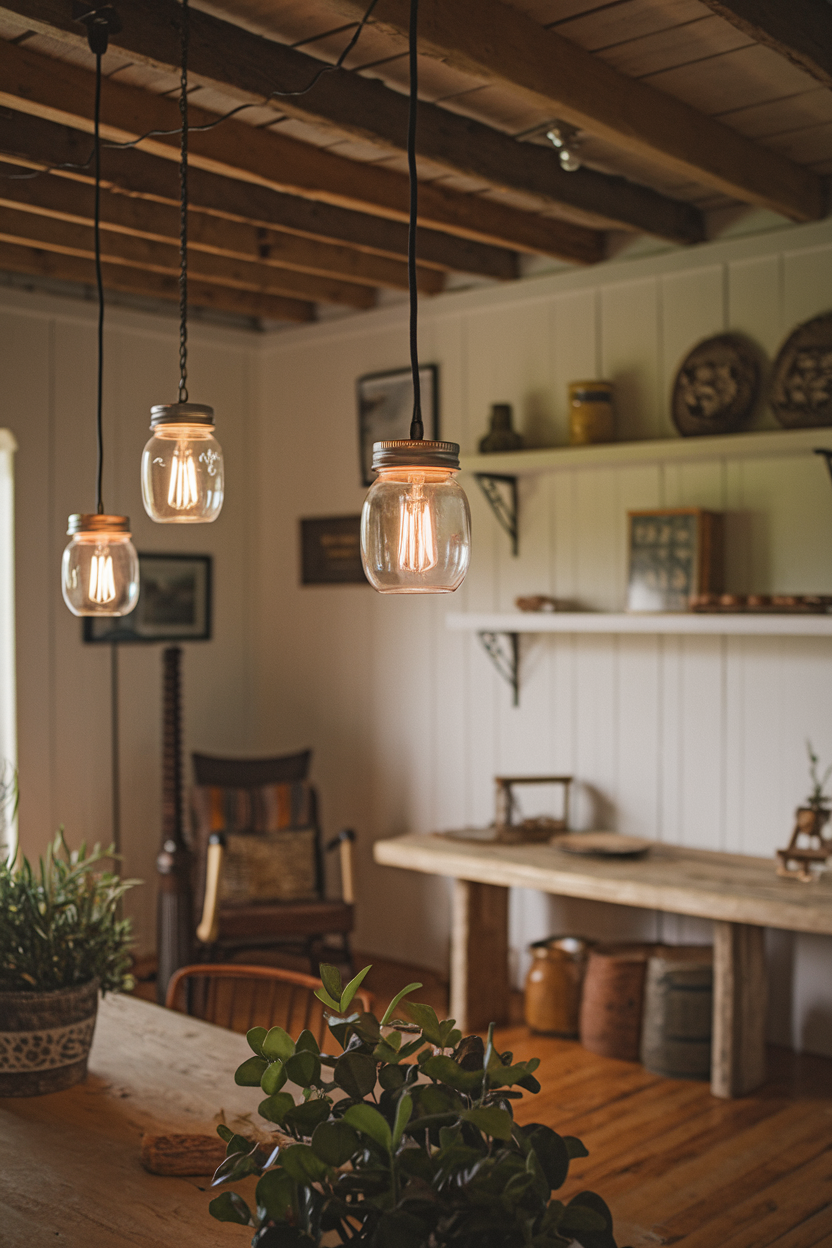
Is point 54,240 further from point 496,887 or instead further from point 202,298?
point 496,887

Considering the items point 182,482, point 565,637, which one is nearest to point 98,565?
point 182,482

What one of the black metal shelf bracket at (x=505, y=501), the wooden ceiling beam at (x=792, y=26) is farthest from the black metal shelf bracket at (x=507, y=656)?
the wooden ceiling beam at (x=792, y=26)

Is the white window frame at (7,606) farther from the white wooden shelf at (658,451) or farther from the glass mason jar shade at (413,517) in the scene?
the glass mason jar shade at (413,517)

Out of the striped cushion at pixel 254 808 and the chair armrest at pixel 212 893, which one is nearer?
the chair armrest at pixel 212 893

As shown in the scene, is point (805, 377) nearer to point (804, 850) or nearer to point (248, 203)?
point (804, 850)

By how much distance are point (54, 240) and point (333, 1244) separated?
3.64 meters

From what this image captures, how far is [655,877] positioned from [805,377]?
1.64 metres

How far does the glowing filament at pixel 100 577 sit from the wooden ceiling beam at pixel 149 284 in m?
2.65

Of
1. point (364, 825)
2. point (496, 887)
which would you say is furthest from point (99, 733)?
point (496, 887)

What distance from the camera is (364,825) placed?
17.3ft

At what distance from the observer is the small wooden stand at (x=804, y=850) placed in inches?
142

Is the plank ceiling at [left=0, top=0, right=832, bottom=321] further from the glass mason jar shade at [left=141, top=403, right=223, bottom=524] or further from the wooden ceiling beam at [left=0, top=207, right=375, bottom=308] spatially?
the glass mason jar shade at [left=141, top=403, right=223, bottom=524]

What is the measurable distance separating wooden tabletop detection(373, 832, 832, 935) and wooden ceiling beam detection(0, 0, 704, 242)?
2059mm

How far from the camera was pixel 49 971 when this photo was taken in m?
1.97
